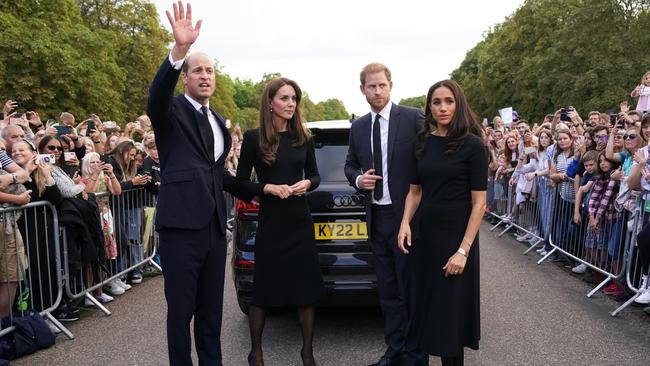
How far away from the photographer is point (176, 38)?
3.13 meters

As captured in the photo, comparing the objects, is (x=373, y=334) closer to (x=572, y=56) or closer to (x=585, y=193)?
(x=585, y=193)

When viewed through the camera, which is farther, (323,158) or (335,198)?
(323,158)

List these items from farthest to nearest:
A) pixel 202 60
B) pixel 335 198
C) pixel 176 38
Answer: pixel 335 198, pixel 202 60, pixel 176 38

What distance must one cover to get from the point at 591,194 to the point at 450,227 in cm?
456

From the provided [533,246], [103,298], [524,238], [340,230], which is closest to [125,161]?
[103,298]

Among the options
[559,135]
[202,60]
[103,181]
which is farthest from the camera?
[559,135]

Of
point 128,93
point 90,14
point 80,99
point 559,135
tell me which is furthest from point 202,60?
point 90,14

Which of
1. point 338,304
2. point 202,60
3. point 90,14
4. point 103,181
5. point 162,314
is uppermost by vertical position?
point 90,14

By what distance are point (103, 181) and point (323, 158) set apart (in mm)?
3058

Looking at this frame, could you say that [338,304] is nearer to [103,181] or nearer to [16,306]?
[16,306]

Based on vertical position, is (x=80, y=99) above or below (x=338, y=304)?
above

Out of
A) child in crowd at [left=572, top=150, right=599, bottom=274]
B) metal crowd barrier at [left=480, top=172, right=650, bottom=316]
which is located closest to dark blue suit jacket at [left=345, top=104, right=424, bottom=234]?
metal crowd barrier at [left=480, top=172, right=650, bottom=316]

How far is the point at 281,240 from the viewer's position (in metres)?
4.14

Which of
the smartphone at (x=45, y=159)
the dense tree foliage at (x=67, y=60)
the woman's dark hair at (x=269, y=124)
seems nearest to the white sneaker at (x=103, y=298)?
the smartphone at (x=45, y=159)
